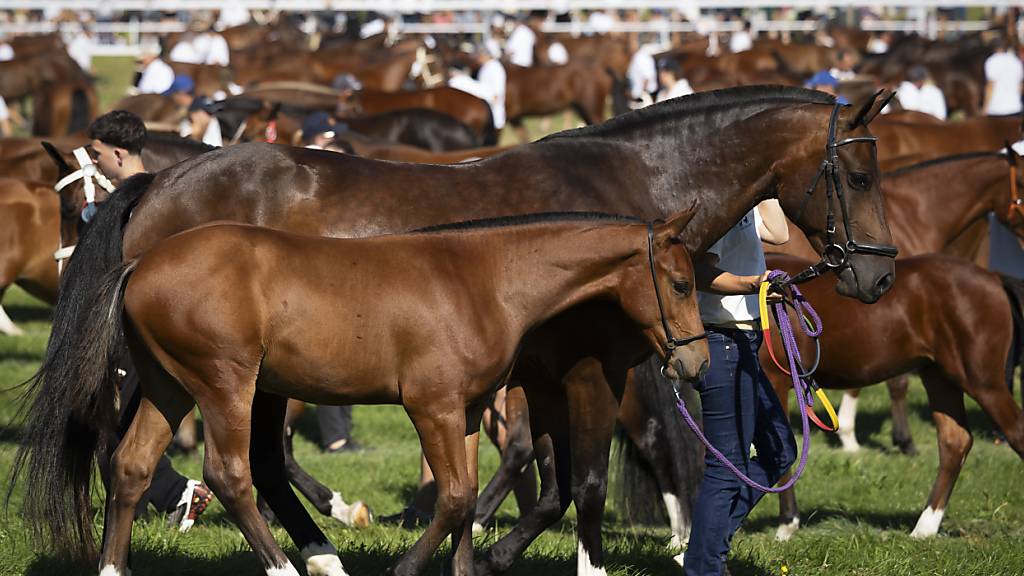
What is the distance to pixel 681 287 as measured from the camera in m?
4.89

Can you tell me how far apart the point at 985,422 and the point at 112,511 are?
7627 mm

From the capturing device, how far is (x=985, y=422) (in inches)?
416

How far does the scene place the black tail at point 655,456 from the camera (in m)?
6.87

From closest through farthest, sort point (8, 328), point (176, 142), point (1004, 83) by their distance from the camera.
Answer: point (176, 142), point (8, 328), point (1004, 83)

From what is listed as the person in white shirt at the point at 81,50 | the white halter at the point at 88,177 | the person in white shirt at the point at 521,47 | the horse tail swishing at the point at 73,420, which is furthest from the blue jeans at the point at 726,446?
the person in white shirt at the point at 81,50

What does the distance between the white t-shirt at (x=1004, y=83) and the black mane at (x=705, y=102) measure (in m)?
15.1

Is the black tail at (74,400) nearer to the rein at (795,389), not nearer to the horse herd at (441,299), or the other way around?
the horse herd at (441,299)

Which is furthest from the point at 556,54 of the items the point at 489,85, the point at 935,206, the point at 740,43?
the point at 935,206

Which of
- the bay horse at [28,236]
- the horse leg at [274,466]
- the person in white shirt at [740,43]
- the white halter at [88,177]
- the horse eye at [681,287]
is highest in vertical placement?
the horse eye at [681,287]

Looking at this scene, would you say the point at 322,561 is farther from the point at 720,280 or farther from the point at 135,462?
the point at 720,280

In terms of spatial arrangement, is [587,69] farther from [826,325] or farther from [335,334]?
[335,334]

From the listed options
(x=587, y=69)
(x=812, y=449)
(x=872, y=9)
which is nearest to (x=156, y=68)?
(x=587, y=69)

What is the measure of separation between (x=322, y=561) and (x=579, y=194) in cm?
186

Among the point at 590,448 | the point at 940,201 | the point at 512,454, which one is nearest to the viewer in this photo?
the point at 590,448
